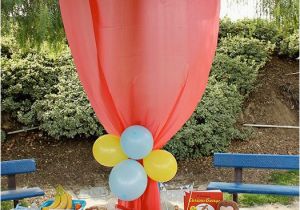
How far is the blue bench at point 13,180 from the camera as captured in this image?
10.8 ft

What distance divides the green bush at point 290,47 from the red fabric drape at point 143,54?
4.42 meters

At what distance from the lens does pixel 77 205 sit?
232 centimetres

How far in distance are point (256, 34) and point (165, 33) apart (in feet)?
15.0

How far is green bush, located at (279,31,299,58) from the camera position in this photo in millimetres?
Answer: 6656

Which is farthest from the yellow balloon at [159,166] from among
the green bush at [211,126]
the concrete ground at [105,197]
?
the green bush at [211,126]

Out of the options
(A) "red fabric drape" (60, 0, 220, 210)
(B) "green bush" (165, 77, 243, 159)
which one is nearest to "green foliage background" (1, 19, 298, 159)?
(B) "green bush" (165, 77, 243, 159)

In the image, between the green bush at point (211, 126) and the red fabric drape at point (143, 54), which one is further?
the green bush at point (211, 126)

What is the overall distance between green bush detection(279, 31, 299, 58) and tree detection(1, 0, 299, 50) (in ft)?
12.1

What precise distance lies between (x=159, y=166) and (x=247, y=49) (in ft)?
14.1

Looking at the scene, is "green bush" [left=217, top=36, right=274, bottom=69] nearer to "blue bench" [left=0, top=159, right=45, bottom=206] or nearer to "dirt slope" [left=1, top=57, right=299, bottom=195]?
"dirt slope" [left=1, top=57, right=299, bottom=195]

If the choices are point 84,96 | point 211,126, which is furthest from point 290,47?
point 84,96

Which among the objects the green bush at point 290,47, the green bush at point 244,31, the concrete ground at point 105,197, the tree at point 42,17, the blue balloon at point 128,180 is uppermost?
the tree at point 42,17

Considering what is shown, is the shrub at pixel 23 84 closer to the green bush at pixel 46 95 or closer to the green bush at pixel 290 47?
the green bush at pixel 46 95

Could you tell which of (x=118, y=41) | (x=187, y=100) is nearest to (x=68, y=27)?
(x=118, y=41)
